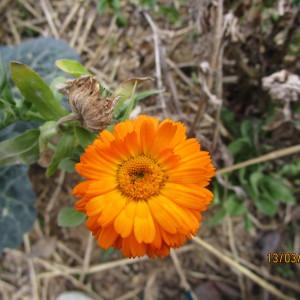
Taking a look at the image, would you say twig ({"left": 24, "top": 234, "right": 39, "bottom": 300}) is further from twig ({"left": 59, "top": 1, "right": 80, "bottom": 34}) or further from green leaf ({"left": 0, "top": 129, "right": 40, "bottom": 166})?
twig ({"left": 59, "top": 1, "right": 80, "bottom": 34})

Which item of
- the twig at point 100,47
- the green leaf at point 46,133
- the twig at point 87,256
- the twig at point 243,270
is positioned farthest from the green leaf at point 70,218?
the twig at point 100,47

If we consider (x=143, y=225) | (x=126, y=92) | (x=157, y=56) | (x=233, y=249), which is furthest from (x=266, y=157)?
(x=143, y=225)

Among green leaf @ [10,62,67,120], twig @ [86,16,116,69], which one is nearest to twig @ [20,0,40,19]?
twig @ [86,16,116,69]

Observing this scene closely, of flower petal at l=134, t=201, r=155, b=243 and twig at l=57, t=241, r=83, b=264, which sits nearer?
flower petal at l=134, t=201, r=155, b=243

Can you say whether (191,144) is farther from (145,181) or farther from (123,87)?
(123,87)

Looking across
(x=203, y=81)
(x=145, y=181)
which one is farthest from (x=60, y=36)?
(x=145, y=181)

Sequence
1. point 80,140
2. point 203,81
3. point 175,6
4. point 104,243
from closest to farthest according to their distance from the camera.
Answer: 1. point 104,243
2. point 80,140
3. point 203,81
4. point 175,6

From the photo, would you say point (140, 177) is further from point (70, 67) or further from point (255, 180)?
point (255, 180)
